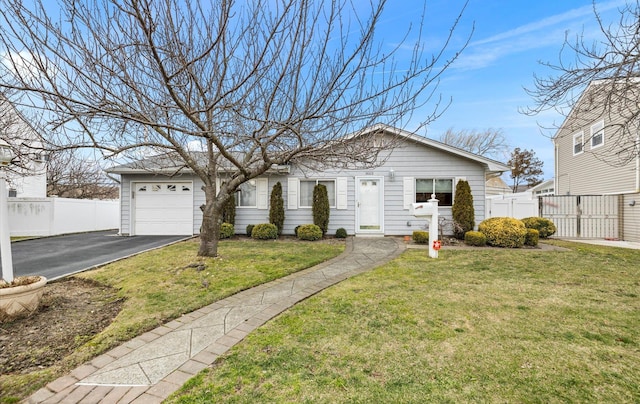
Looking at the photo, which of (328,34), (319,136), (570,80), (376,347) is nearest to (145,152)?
(319,136)

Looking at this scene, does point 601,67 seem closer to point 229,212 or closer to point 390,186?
point 390,186

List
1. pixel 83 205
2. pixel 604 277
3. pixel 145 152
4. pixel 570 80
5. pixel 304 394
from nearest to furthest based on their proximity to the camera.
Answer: pixel 304 394 → pixel 570 80 → pixel 604 277 → pixel 145 152 → pixel 83 205

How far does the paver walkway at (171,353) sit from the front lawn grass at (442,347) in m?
0.21

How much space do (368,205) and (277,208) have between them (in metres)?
3.29

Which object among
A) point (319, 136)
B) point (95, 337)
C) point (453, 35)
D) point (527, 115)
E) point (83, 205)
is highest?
point (453, 35)

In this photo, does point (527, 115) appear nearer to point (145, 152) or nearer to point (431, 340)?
point (431, 340)

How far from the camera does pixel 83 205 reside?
13.2m

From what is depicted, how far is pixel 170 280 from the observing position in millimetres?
5016

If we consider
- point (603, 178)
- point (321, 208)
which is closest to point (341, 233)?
point (321, 208)

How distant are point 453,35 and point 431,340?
11.4 ft

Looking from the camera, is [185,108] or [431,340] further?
[185,108]

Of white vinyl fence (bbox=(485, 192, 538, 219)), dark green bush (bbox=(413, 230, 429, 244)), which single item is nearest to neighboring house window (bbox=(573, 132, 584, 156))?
white vinyl fence (bbox=(485, 192, 538, 219))

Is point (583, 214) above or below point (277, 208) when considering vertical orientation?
below

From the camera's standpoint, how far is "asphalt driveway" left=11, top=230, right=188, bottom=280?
6148 mm
